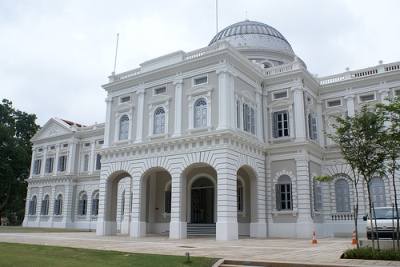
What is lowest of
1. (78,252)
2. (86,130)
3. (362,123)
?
(78,252)

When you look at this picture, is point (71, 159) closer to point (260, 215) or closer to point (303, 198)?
point (260, 215)

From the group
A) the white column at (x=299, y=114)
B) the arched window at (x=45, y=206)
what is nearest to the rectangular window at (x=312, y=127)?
the white column at (x=299, y=114)

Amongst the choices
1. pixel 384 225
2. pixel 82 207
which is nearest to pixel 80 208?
pixel 82 207

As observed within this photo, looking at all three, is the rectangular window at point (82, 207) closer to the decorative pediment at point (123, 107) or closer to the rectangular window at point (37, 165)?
the rectangular window at point (37, 165)

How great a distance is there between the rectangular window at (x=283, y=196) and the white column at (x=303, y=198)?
18.3 inches

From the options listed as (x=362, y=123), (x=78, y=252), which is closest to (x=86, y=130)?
(x=78, y=252)

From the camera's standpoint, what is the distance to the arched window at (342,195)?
1020 inches

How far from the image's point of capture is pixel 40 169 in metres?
47.0

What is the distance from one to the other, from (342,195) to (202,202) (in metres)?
9.34

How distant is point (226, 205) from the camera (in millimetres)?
20828

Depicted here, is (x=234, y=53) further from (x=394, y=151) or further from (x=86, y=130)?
(x=86, y=130)

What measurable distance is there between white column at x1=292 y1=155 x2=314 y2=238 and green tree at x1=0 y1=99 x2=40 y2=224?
35758 mm

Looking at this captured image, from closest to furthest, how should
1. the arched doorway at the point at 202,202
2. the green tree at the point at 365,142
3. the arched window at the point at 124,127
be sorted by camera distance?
the green tree at the point at 365,142 → the arched doorway at the point at 202,202 → the arched window at the point at 124,127

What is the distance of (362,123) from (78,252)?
34.2ft
